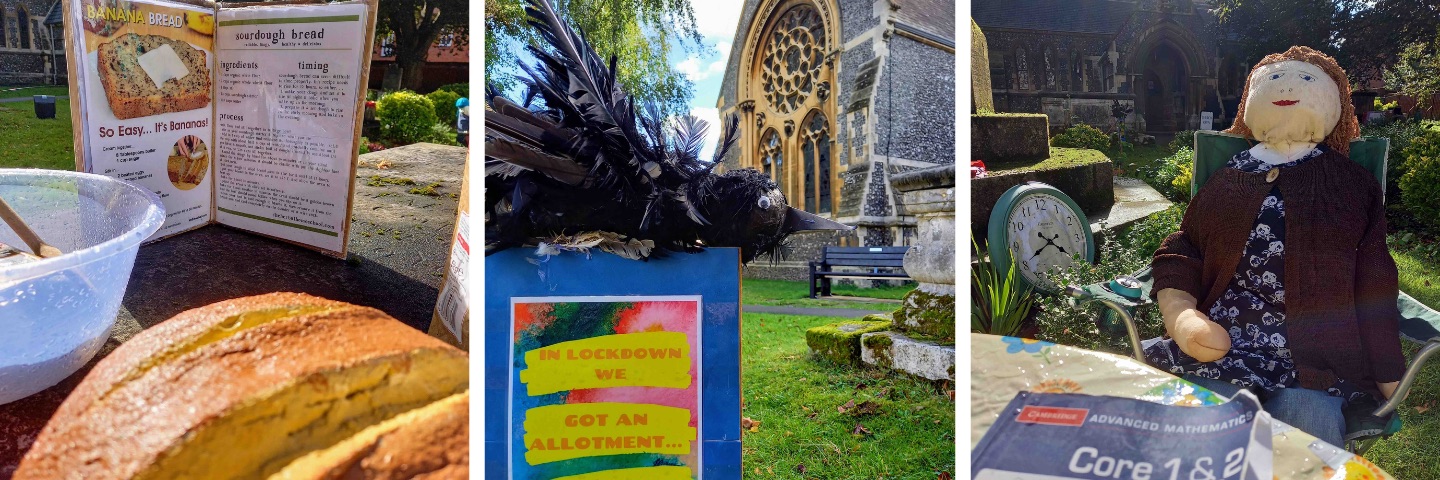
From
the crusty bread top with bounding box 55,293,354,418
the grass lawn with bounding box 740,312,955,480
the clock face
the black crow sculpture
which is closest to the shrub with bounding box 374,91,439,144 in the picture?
the black crow sculpture

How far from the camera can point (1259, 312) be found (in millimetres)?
2051

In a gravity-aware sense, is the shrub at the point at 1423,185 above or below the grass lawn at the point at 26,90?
below

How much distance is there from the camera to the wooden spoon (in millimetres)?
1349

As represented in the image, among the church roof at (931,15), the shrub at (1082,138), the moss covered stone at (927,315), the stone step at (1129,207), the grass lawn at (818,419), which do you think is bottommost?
the grass lawn at (818,419)

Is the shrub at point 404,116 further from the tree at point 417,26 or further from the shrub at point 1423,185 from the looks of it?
the shrub at point 1423,185

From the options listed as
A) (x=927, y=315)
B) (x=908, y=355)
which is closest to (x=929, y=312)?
(x=927, y=315)

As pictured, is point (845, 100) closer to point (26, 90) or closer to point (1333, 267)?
point (1333, 267)

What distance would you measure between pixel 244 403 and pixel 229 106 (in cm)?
84

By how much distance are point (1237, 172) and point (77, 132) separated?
103 inches

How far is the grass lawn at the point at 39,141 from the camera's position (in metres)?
1.53

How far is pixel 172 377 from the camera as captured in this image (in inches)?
44.6

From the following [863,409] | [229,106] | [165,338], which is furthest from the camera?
[863,409]

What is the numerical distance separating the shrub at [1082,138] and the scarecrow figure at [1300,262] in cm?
29

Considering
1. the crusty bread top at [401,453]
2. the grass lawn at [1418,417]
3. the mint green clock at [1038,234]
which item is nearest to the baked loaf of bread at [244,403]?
the crusty bread top at [401,453]
